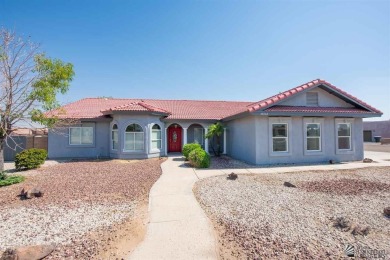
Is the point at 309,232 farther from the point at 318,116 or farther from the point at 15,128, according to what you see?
the point at 15,128

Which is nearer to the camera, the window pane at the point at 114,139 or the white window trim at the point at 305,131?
the white window trim at the point at 305,131

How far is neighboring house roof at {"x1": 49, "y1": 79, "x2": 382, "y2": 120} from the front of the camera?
12375 mm

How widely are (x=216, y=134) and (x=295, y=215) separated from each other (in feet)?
35.6

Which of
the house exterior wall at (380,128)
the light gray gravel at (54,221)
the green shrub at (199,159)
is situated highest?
the house exterior wall at (380,128)

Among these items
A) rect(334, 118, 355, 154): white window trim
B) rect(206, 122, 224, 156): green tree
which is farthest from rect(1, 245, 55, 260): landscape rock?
rect(334, 118, 355, 154): white window trim

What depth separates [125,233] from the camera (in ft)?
14.4

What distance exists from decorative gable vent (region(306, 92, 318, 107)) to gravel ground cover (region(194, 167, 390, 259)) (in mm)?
5715

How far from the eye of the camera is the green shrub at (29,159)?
1116cm

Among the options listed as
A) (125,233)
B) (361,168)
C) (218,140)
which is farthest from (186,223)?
(218,140)

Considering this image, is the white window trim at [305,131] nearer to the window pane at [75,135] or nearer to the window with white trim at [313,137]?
the window with white trim at [313,137]

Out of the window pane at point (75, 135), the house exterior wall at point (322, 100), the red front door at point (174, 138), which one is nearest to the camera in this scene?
the house exterior wall at point (322, 100)

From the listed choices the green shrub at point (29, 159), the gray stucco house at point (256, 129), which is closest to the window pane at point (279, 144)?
the gray stucco house at point (256, 129)

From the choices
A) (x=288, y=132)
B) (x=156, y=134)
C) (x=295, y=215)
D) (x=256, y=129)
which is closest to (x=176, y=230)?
(x=295, y=215)

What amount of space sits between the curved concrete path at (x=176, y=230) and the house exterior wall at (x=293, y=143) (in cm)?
652
